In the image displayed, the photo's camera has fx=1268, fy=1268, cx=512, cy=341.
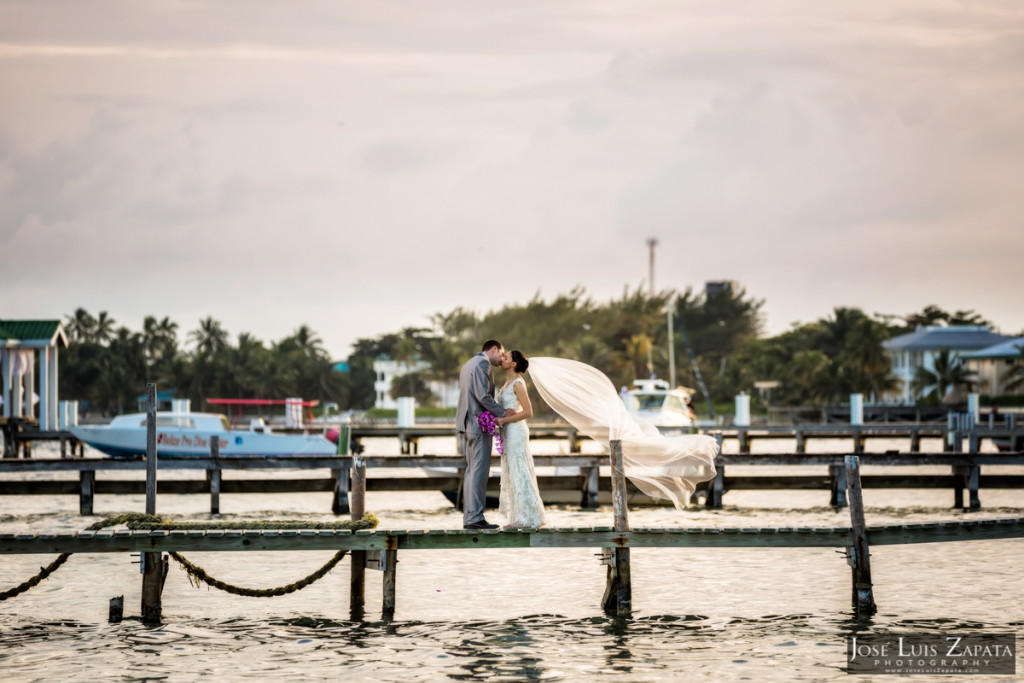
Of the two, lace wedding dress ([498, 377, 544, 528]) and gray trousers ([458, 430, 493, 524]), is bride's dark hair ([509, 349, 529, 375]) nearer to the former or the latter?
lace wedding dress ([498, 377, 544, 528])

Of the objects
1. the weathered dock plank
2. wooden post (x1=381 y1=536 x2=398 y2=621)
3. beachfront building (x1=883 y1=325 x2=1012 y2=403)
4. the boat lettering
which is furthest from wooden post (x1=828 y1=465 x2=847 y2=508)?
beachfront building (x1=883 y1=325 x2=1012 y2=403)

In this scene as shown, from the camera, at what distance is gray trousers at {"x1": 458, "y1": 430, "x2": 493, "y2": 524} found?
47.8 ft

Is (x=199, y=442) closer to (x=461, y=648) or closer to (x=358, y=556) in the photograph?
(x=358, y=556)

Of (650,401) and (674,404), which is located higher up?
(650,401)

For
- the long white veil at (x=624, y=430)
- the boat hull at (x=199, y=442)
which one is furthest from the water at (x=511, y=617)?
the boat hull at (x=199, y=442)

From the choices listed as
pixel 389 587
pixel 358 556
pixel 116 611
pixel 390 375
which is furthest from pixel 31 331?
pixel 390 375

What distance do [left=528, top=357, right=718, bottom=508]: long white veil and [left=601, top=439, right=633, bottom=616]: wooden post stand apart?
546mm

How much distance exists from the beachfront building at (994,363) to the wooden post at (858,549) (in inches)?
3330

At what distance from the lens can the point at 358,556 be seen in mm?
15992

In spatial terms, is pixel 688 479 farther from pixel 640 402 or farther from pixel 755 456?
pixel 640 402

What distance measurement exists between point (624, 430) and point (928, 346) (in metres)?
96.9

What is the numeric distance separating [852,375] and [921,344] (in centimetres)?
1946

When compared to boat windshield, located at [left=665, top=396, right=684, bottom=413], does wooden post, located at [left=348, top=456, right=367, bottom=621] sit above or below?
below

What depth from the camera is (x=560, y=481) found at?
86.8ft
